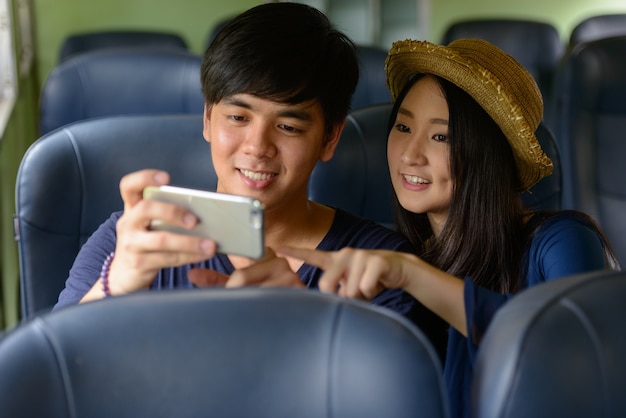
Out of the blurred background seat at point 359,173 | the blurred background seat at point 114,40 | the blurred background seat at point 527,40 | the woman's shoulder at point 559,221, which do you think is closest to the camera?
the woman's shoulder at point 559,221

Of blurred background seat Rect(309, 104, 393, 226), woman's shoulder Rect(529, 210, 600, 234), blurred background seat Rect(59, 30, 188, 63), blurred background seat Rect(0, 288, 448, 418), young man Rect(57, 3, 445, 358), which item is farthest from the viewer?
blurred background seat Rect(59, 30, 188, 63)

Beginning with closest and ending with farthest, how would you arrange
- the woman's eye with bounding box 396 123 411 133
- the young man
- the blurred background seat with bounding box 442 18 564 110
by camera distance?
1. the young man
2. the woman's eye with bounding box 396 123 411 133
3. the blurred background seat with bounding box 442 18 564 110

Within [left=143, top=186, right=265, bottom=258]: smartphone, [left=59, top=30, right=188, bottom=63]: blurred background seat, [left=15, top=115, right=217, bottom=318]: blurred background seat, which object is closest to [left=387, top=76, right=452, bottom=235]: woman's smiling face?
[left=15, top=115, right=217, bottom=318]: blurred background seat

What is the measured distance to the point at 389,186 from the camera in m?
1.92

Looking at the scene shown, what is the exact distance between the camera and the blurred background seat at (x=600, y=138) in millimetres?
2348

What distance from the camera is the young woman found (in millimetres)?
1477

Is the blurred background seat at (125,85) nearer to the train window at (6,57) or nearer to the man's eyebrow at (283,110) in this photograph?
the train window at (6,57)

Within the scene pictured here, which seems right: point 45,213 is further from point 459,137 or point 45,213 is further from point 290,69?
point 459,137

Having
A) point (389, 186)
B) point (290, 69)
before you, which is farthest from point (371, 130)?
point (290, 69)

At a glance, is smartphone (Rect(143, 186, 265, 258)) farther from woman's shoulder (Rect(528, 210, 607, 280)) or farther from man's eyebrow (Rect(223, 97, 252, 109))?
woman's shoulder (Rect(528, 210, 607, 280))

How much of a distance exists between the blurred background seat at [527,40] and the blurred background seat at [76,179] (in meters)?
2.64

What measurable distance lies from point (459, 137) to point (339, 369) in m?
0.77

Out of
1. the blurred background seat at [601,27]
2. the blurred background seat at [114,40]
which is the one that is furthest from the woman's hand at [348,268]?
the blurred background seat at [601,27]

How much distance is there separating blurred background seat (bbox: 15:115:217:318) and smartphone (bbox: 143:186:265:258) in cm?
78
